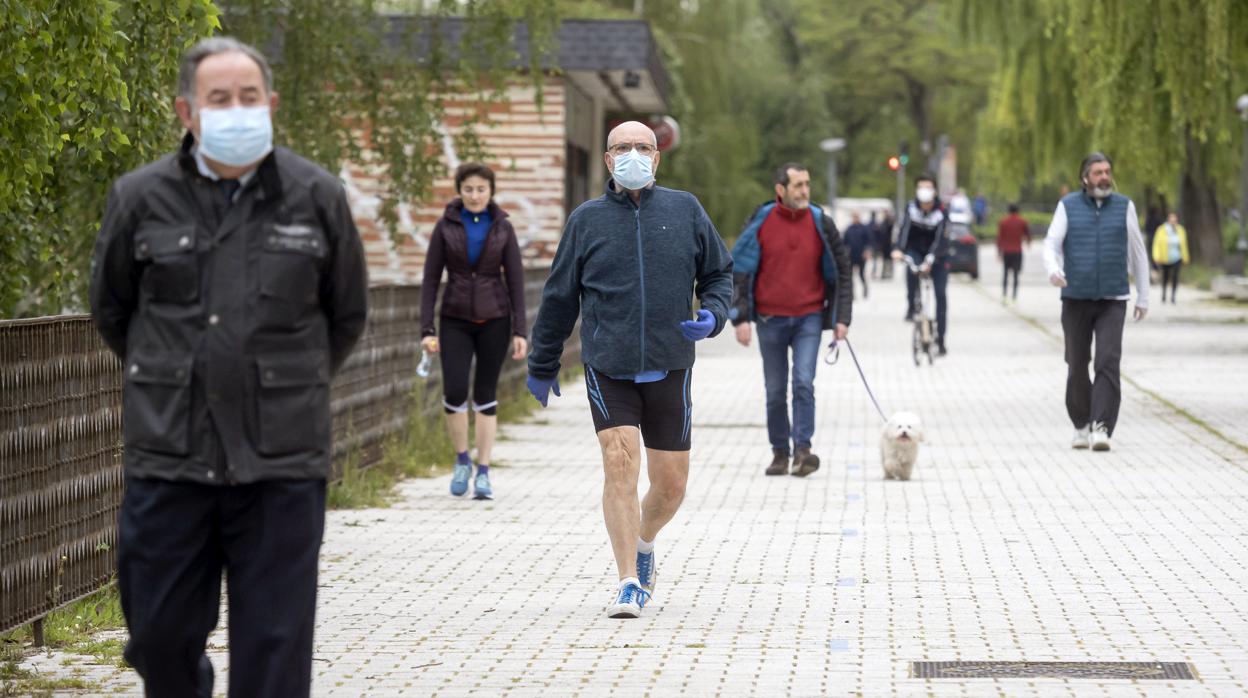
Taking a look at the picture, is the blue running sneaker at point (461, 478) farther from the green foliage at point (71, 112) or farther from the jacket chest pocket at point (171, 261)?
the jacket chest pocket at point (171, 261)

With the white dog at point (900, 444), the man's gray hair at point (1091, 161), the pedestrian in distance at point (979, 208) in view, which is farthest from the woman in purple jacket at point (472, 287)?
the pedestrian in distance at point (979, 208)

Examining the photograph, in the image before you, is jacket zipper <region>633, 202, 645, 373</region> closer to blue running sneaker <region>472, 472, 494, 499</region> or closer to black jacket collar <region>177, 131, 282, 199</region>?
black jacket collar <region>177, 131, 282, 199</region>

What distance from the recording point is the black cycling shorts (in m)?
7.71

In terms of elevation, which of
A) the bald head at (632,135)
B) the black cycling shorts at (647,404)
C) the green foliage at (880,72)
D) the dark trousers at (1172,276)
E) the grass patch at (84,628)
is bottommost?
the dark trousers at (1172,276)

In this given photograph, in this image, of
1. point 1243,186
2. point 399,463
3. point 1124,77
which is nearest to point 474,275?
point 399,463

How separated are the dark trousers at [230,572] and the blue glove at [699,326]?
3146mm

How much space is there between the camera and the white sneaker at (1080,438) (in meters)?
14.0

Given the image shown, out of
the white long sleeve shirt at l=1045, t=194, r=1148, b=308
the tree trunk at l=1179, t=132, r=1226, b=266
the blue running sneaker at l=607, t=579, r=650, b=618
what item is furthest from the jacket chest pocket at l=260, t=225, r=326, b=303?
the tree trunk at l=1179, t=132, r=1226, b=266

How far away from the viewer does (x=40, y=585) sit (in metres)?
7.01

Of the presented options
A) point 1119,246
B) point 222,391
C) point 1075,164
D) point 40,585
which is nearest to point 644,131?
point 40,585

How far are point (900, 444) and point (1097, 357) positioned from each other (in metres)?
2.30

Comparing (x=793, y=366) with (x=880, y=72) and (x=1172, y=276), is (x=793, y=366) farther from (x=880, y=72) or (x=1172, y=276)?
(x=880, y=72)

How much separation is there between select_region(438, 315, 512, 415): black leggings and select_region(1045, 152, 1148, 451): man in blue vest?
13.4ft

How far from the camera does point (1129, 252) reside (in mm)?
13750
